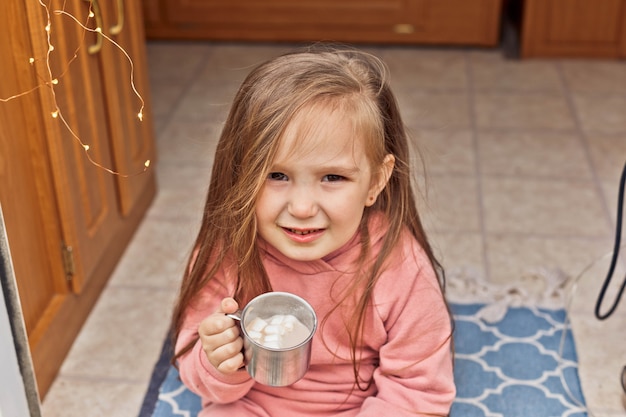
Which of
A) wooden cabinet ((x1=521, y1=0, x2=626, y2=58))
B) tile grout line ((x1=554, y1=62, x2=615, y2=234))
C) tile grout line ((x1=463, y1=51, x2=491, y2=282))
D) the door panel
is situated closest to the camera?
the door panel

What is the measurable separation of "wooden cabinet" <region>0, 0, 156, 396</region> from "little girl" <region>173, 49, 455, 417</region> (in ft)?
0.99

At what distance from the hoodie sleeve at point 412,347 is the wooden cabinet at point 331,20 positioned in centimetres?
216

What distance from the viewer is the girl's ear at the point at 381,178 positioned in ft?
4.34

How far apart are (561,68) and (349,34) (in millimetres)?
802

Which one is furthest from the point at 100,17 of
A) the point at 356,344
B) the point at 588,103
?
the point at 588,103

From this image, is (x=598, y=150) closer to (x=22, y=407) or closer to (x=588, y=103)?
(x=588, y=103)

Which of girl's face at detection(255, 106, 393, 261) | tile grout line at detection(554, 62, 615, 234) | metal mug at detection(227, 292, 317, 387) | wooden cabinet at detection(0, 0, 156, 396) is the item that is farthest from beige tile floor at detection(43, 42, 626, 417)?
metal mug at detection(227, 292, 317, 387)

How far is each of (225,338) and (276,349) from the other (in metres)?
0.10

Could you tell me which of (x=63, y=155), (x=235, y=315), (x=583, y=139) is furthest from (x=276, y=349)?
(x=583, y=139)

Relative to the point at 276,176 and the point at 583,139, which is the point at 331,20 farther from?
the point at 276,176

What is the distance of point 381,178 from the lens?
1.33 m

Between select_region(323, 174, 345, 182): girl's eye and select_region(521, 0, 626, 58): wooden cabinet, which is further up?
select_region(323, 174, 345, 182): girl's eye

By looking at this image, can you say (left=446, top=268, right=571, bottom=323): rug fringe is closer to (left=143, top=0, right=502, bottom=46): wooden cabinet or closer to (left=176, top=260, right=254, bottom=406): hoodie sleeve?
(left=176, top=260, right=254, bottom=406): hoodie sleeve

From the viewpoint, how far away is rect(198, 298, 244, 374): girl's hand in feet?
4.00
